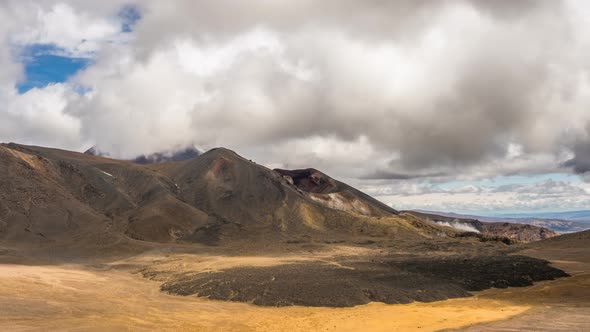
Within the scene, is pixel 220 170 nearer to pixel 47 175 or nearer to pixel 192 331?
pixel 47 175

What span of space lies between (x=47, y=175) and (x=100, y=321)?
111 meters

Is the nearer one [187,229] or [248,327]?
[248,327]

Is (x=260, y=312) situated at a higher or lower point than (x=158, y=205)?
lower

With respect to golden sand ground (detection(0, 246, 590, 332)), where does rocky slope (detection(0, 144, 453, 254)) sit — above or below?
above

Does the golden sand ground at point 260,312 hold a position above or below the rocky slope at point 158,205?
below

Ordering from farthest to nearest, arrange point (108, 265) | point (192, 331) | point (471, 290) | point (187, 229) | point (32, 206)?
point (187, 229), point (32, 206), point (108, 265), point (471, 290), point (192, 331)

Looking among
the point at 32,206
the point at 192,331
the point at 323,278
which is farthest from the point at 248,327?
the point at 32,206

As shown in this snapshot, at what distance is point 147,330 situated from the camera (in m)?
31.7

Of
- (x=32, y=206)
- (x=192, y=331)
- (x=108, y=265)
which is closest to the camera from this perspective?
(x=192, y=331)

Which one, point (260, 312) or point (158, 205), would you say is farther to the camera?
point (158, 205)

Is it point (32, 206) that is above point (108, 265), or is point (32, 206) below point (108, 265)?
above

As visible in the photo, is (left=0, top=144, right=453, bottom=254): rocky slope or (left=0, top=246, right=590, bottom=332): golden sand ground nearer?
(left=0, top=246, right=590, bottom=332): golden sand ground

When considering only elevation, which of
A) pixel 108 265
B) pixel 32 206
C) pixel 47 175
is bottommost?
pixel 108 265

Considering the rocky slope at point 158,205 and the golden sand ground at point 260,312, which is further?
the rocky slope at point 158,205
